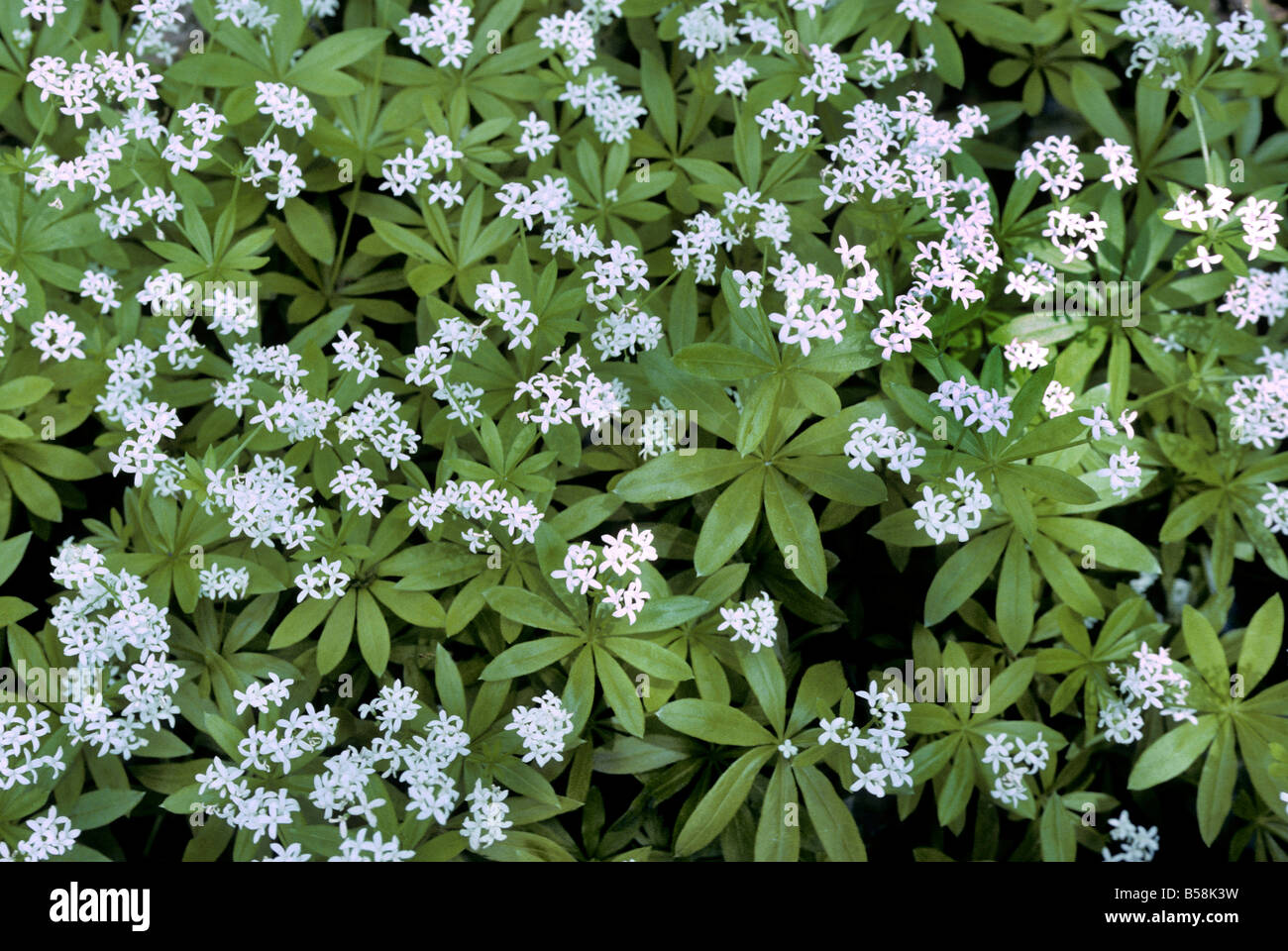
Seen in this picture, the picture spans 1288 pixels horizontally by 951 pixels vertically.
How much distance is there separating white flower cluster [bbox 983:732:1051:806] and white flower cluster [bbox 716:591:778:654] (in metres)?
0.65

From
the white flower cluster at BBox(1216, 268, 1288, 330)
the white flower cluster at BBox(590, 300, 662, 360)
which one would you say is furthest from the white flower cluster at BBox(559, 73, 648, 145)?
the white flower cluster at BBox(1216, 268, 1288, 330)

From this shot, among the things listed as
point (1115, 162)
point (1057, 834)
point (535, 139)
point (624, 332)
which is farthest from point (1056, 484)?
point (535, 139)

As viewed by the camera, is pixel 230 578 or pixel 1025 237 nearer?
pixel 230 578

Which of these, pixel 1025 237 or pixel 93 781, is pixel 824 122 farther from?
pixel 93 781

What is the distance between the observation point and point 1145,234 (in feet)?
10.8

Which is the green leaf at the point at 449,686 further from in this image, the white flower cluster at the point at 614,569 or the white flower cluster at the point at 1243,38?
the white flower cluster at the point at 1243,38

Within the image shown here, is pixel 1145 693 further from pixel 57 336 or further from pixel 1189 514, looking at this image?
pixel 57 336

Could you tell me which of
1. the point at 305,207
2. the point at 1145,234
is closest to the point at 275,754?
the point at 305,207

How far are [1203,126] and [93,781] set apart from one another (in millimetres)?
4045

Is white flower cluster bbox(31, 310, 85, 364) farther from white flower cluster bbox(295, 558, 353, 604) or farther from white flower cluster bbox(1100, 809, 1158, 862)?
white flower cluster bbox(1100, 809, 1158, 862)

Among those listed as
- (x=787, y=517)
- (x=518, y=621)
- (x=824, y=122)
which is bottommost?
(x=518, y=621)

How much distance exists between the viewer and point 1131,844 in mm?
2934

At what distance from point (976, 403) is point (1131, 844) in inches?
54.1

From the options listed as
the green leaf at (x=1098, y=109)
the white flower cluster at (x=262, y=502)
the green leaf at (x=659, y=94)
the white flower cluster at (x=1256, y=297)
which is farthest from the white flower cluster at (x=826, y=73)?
the white flower cluster at (x=262, y=502)
